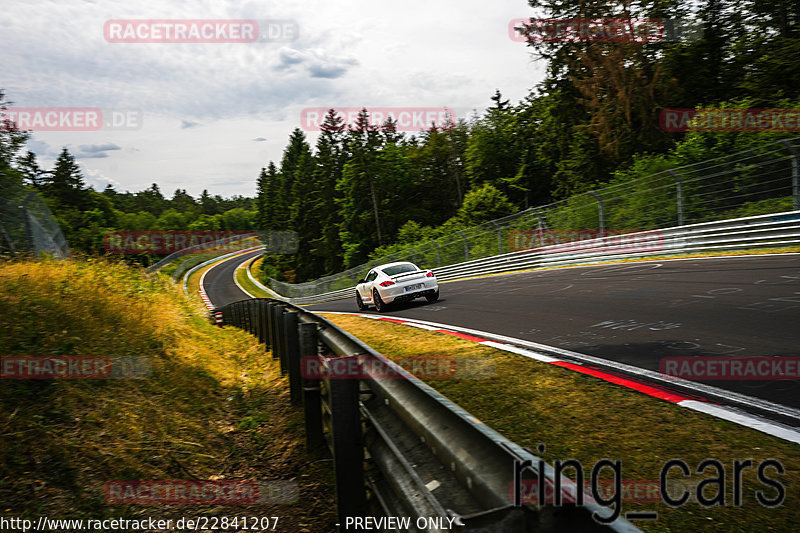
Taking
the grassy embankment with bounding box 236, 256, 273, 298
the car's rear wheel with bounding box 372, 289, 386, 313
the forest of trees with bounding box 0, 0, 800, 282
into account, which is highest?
the forest of trees with bounding box 0, 0, 800, 282

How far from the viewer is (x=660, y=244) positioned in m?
16.2

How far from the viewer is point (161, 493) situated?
11.3 ft

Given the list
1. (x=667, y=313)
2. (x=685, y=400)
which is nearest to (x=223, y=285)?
(x=667, y=313)

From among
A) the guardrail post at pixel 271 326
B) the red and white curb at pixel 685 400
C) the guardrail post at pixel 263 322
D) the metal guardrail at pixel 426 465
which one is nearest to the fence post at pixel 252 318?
the guardrail post at pixel 263 322

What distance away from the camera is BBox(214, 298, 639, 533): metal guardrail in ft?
4.42

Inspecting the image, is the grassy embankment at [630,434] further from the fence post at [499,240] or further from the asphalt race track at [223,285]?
the asphalt race track at [223,285]

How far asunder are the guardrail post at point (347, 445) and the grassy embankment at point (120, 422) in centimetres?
57

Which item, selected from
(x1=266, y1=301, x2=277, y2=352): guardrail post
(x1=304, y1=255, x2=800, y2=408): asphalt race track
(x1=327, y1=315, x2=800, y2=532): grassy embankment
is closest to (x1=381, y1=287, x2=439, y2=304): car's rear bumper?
(x1=304, y1=255, x2=800, y2=408): asphalt race track

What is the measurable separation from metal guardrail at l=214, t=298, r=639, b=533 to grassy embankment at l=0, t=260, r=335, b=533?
777 mm

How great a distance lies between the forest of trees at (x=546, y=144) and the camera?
25766 mm

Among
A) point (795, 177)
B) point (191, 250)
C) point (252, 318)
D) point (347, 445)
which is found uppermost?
point (795, 177)

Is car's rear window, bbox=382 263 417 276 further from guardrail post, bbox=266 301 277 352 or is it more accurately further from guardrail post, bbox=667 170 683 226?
guardrail post, bbox=667 170 683 226

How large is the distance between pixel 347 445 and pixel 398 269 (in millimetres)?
12952

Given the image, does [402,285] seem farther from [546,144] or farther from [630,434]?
[546,144]
